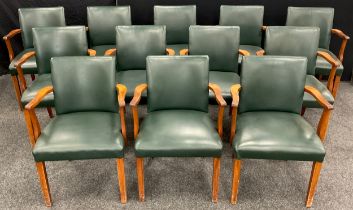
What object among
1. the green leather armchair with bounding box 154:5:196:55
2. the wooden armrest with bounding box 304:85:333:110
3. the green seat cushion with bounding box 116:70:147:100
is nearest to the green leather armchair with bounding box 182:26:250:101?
the green seat cushion with bounding box 116:70:147:100

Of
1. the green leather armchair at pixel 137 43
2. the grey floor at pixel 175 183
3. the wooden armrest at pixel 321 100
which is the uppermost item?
the green leather armchair at pixel 137 43

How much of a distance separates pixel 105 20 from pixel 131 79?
97 cm

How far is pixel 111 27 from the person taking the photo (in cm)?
349

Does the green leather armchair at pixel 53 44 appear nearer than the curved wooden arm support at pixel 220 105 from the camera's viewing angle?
No

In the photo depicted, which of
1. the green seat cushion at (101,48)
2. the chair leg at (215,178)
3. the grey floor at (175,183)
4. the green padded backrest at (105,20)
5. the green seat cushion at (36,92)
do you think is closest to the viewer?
the chair leg at (215,178)

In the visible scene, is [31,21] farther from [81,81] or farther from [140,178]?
[140,178]

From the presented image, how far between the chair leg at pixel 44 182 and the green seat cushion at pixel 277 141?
117 cm

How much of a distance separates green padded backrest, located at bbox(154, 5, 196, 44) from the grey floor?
1.35 metres

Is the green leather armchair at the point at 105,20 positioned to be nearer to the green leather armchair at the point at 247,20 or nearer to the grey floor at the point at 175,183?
the green leather armchair at the point at 247,20

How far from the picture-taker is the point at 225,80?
2791mm

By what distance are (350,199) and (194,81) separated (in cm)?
129

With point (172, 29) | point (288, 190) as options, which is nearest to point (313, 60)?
Result: point (288, 190)

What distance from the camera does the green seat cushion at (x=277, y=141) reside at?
2.04 m

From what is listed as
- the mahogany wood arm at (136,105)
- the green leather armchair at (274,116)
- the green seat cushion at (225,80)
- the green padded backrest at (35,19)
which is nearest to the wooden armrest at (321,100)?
the green leather armchair at (274,116)
